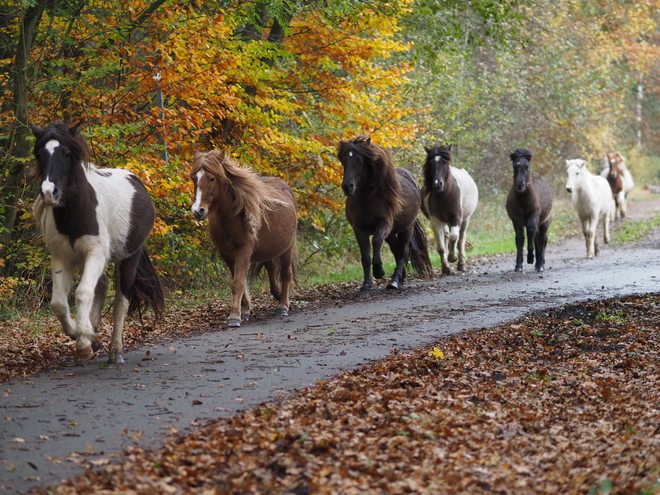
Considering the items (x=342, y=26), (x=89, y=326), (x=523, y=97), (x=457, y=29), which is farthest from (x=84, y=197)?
(x=523, y=97)

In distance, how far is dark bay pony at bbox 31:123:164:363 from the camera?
7422 mm

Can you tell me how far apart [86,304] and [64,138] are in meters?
1.45

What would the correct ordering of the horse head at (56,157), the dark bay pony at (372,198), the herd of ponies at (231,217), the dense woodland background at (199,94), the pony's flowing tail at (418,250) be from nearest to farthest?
the horse head at (56,157) < the herd of ponies at (231,217) < the dense woodland background at (199,94) < the dark bay pony at (372,198) < the pony's flowing tail at (418,250)

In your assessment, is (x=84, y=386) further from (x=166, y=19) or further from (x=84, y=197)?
(x=166, y=19)

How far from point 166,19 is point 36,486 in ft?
27.6

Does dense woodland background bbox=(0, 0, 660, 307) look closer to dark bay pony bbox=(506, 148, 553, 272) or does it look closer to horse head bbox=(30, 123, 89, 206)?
dark bay pony bbox=(506, 148, 553, 272)

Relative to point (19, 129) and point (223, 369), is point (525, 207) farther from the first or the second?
point (223, 369)

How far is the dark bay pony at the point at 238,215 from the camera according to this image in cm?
1032

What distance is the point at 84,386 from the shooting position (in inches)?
276

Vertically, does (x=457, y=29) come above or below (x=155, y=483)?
above

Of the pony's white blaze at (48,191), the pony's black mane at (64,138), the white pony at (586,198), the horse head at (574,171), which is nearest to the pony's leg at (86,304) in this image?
the pony's white blaze at (48,191)

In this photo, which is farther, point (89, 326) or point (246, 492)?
point (89, 326)

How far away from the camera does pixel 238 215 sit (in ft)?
35.1

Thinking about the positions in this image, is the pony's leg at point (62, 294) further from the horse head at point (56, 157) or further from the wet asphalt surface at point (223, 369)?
the horse head at point (56, 157)
